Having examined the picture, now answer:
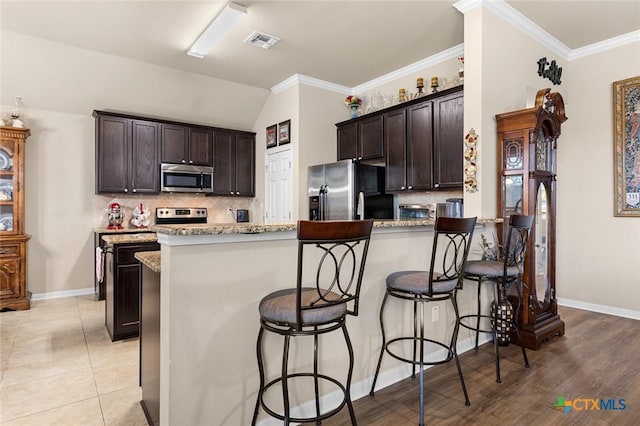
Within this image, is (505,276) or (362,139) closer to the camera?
(505,276)

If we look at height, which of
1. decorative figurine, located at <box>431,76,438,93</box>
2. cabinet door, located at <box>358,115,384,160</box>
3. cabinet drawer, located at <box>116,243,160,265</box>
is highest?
decorative figurine, located at <box>431,76,438,93</box>

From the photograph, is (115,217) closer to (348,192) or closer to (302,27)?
(348,192)

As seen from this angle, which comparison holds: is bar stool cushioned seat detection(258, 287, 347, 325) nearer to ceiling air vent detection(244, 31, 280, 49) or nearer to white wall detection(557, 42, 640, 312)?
ceiling air vent detection(244, 31, 280, 49)

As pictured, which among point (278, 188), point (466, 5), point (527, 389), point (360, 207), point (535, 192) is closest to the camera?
point (527, 389)

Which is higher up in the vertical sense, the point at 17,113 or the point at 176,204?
the point at 17,113

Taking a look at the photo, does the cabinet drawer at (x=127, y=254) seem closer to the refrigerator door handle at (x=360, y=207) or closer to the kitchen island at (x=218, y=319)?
the kitchen island at (x=218, y=319)

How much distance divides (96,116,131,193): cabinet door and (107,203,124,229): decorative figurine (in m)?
0.27

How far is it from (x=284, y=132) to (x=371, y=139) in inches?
52.7

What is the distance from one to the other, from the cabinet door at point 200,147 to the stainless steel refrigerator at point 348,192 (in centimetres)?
179

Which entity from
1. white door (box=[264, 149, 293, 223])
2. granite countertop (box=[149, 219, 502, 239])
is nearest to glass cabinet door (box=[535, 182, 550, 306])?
granite countertop (box=[149, 219, 502, 239])

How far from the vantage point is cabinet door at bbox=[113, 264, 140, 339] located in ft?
10.0

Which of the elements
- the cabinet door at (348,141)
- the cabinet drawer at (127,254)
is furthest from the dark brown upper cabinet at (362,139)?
the cabinet drawer at (127,254)

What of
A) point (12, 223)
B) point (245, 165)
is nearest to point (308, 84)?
point (245, 165)

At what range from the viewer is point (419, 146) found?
406cm
